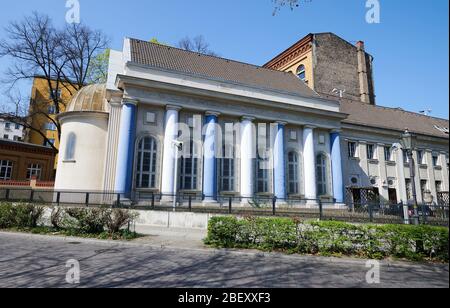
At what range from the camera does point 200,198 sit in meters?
19.9

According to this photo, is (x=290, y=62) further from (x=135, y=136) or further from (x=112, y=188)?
(x=112, y=188)

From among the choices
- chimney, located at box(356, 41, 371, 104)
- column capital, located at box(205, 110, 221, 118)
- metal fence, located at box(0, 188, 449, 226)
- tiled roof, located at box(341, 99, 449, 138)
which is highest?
chimney, located at box(356, 41, 371, 104)

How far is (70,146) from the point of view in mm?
19750

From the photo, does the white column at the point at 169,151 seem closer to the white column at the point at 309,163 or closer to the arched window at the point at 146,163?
the arched window at the point at 146,163

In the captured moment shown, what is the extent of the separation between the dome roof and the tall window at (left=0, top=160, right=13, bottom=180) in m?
17.3

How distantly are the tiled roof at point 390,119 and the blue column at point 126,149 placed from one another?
19.8m

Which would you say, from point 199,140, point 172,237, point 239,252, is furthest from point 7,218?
point 199,140

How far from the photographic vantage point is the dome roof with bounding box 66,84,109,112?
21047 millimetres

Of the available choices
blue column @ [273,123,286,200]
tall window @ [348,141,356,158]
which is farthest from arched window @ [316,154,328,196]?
tall window @ [348,141,356,158]

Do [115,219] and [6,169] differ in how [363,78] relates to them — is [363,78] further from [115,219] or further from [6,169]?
[6,169]

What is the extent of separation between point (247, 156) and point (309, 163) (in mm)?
5738

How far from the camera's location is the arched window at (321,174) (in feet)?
80.9

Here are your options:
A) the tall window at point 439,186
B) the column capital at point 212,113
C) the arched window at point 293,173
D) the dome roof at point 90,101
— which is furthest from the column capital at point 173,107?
the tall window at point 439,186

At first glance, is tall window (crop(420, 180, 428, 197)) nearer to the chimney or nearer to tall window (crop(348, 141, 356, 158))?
tall window (crop(348, 141, 356, 158))
